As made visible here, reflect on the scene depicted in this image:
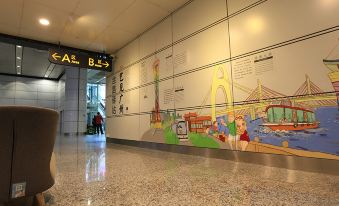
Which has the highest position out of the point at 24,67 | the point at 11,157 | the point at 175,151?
the point at 24,67

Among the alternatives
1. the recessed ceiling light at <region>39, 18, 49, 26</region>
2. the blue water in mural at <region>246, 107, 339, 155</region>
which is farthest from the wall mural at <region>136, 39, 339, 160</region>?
the recessed ceiling light at <region>39, 18, 49, 26</region>

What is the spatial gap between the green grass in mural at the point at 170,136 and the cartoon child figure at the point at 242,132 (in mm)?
1533

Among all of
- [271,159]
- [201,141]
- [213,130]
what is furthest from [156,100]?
[271,159]

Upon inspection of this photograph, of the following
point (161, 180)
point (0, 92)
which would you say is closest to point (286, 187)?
point (161, 180)

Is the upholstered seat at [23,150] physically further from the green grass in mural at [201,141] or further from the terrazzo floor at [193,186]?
the green grass in mural at [201,141]

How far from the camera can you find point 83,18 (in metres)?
5.12

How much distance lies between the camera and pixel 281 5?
295cm

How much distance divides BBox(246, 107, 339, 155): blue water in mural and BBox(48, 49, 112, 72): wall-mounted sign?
5.15 meters

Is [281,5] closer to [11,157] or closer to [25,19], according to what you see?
[11,157]

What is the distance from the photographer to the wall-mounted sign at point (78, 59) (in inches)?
219

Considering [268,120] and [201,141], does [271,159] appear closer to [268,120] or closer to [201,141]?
[268,120]

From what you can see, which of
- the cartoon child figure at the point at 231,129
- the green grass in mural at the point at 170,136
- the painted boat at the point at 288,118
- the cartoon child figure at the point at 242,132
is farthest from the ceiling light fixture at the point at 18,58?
the painted boat at the point at 288,118

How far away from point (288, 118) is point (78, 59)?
5313mm

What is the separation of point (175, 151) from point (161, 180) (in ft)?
7.36
